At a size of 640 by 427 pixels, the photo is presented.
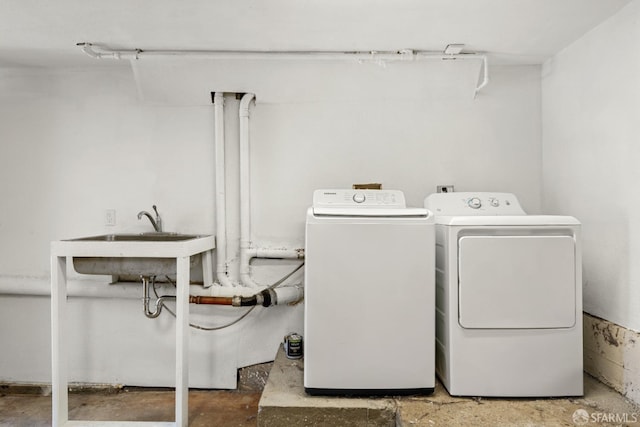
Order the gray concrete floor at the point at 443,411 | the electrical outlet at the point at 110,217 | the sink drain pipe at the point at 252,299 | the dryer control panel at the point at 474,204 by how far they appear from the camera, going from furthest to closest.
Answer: the electrical outlet at the point at 110,217 → the sink drain pipe at the point at 252,299 → the dryer control panel at the point at 474,204 → the gray concrete floor at the point at 443,411

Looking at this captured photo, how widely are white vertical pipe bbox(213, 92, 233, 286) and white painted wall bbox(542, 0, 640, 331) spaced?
216cm

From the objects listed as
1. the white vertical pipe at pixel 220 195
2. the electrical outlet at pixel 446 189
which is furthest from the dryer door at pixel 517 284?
the white vertical pipe at pixel 220 195

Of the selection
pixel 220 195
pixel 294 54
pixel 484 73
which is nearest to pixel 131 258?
pixel 220 195

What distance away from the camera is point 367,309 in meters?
1.81

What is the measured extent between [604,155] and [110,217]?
3042 millimetres

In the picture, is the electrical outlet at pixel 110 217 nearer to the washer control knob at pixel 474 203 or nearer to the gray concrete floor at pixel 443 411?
the gray concrete floor at pixel 443 411

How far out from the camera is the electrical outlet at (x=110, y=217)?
2.74 metres

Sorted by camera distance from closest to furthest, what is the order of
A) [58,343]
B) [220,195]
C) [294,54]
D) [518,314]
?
[518,314]
[58,343]
[294,54]
[220,195]

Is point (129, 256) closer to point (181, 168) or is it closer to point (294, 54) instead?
point (181, 168)

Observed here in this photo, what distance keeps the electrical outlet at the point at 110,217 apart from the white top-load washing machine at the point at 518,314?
2.28 m

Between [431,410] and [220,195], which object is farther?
[220,195]

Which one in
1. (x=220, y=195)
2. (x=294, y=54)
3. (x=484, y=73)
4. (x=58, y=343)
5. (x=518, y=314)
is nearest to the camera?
(x=518, y=314)

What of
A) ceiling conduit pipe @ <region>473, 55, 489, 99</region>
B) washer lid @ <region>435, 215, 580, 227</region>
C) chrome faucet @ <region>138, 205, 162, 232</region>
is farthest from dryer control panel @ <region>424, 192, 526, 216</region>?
chrome faucet @ <region>138, 205, 162, 232</region>

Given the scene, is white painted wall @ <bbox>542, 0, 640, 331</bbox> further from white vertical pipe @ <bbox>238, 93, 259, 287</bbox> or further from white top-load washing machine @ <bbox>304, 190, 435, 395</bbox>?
white vertical pipe @ <bbox>238, 93, 259, 287</bbox>
